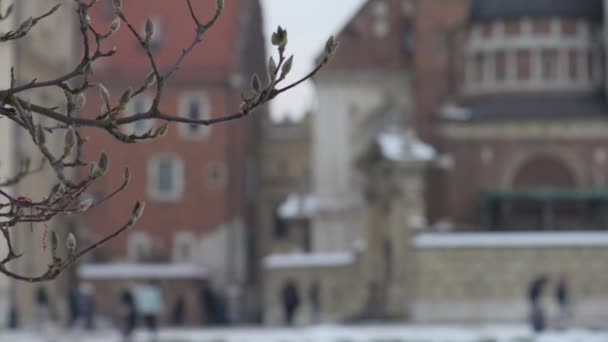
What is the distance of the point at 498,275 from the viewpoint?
1534 inches

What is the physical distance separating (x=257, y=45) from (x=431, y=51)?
56.6 feet

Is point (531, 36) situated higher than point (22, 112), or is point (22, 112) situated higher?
point (531, 36)

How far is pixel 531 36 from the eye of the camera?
52812 mm

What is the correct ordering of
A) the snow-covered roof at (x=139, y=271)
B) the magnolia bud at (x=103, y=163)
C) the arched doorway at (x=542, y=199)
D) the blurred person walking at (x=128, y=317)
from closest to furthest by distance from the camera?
1. the magnolia bud at (x=103, y=163)
2. the blurred person walking at (x=128, y=317)
3. the arched doorway at (x=542, y=199)
4. the snow-covered roof at (x=139, y=271)

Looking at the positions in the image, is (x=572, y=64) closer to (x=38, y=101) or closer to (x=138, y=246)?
(x=138, y=246)

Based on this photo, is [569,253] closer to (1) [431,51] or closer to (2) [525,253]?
(2) [525,253]

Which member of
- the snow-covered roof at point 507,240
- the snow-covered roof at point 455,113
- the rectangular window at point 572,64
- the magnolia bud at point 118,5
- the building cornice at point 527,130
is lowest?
the snow-covered roof at point 507,240

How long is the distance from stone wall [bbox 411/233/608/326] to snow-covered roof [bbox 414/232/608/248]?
0.08 ft

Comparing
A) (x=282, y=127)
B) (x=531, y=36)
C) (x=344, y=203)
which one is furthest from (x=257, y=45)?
(x=531, y=36)

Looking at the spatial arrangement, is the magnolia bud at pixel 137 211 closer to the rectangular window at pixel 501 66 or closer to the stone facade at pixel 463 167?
the stone facade at pixel 463 167

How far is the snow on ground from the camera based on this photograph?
Result: 29156 mm

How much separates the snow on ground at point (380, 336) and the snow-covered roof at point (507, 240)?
3.65 m

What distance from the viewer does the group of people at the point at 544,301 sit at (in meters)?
31.2

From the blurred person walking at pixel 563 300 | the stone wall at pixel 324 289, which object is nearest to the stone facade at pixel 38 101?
the stone wall at pixel 324 289
